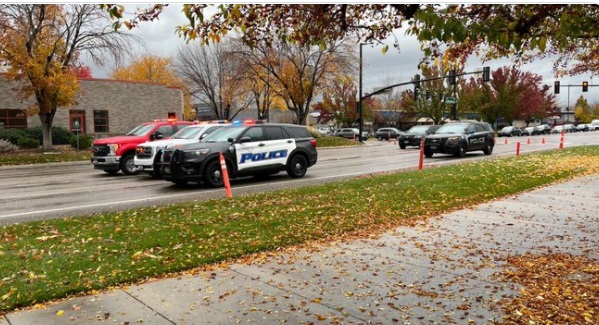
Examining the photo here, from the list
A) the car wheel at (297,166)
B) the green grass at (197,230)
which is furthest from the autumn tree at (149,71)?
the green grass at (197,230)

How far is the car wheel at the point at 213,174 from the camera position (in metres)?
12.5

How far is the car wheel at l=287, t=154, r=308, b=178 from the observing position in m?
14.4

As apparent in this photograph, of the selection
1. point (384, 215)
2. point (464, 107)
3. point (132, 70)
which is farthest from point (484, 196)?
point (132, 70)

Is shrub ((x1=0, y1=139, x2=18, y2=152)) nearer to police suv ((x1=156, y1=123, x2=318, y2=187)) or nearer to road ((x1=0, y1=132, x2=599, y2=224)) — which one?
road ((x1=0, y1=132, x2=599, y2=224))

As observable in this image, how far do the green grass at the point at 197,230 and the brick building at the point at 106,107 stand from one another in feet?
94.0

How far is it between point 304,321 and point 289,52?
36.1 metres

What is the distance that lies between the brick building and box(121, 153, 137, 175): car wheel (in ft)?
63.7

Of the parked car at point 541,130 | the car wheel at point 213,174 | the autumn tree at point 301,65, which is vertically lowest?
the car wheel at point 213,174

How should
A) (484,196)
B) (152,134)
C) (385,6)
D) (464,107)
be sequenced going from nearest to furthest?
1. (385,6)
2. (484,196)
3. (152,134)
4. (464,107)

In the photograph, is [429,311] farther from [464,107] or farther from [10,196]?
[464,107]

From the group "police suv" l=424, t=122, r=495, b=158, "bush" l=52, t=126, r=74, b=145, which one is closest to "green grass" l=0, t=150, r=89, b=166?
"bush" l=52, t=126, r=74, b=145

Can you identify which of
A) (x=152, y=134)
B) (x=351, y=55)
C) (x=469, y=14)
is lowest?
(x=152, y=134)

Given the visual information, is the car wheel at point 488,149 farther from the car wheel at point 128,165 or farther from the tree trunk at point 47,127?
the tree trunk at point 47,127

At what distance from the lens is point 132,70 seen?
68.8 metres
